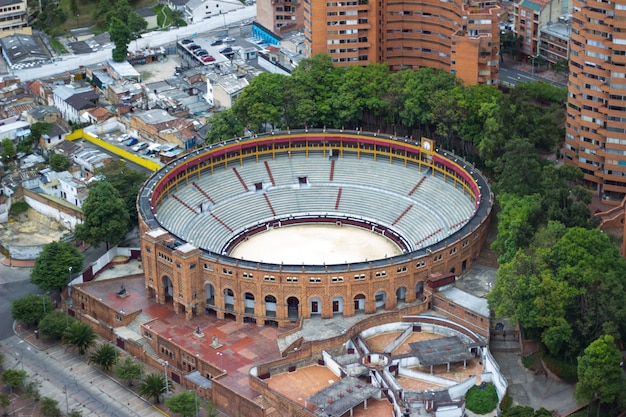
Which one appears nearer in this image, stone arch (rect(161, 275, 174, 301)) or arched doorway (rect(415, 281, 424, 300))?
arched doorway (rect(415, 281, 424, 300))

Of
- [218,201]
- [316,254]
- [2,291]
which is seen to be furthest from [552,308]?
[2,291]

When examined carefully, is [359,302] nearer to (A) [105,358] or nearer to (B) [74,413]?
(A) [105,358]

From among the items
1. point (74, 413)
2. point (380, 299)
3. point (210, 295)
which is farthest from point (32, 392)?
point (380, 299)

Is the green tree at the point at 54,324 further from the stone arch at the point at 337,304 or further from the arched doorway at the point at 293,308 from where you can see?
the stone arch at the point at 337,304

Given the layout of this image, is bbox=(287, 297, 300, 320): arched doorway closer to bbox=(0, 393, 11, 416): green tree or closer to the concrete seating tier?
the concrete seating tier

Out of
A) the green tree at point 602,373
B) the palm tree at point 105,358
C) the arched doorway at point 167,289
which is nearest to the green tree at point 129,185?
the arched doorway at point 167,289

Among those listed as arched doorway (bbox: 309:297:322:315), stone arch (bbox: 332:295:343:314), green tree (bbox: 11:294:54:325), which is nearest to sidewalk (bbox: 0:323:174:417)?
green tree (bbox: 11:294:54:325)
